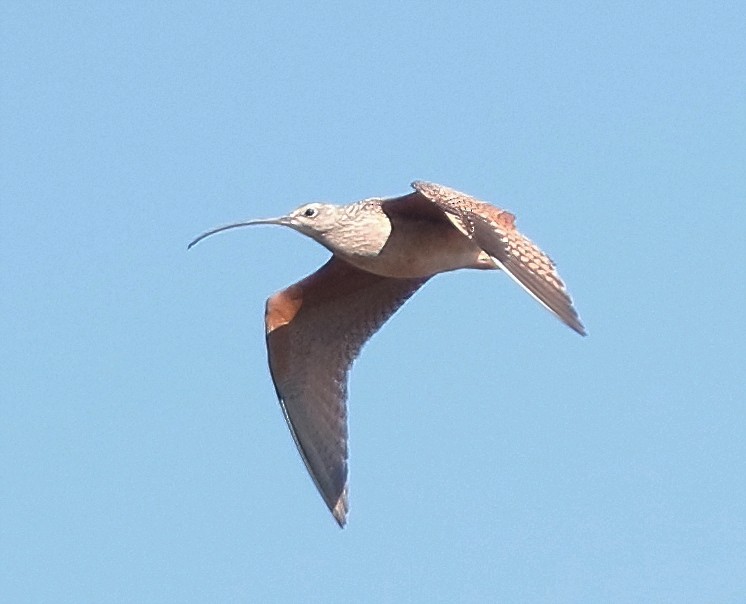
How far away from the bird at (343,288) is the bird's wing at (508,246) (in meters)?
0.02

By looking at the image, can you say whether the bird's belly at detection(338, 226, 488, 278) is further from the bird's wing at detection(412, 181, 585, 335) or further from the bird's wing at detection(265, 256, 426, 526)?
the bird's wing at detection(265, 256, 426, 526)

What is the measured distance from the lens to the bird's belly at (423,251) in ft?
60.3

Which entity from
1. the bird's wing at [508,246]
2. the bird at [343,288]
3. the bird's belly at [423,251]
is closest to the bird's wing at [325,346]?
the bird at [343,288]

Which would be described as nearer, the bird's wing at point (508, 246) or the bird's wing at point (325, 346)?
the bird's wing at point (508, 246)

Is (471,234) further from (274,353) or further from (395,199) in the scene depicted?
(274,353)

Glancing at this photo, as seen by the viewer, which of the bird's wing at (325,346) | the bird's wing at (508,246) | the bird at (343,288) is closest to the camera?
the bird's wing at (508,246)

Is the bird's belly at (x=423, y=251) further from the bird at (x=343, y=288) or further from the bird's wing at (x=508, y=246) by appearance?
the bird's wing at (x=508, y=246)

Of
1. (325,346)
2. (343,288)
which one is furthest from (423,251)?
(325,346)

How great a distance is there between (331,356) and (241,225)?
183 centimetres

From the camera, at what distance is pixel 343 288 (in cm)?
1989

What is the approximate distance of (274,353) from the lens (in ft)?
64.8

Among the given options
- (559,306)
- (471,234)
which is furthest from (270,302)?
(559,306)

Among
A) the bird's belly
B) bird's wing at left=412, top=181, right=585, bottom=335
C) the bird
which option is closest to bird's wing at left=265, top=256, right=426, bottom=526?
the bird

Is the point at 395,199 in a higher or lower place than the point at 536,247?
higher
